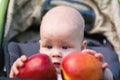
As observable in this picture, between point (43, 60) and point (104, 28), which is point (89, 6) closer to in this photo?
point (104, 28)

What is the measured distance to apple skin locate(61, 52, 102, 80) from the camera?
1.32 metres

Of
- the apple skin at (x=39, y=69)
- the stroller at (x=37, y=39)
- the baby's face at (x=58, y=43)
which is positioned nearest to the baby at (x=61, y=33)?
the baby's face at (x=58, y=43)

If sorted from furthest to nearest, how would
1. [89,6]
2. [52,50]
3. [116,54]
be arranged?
[89,6]
[116,54]
[52,50]

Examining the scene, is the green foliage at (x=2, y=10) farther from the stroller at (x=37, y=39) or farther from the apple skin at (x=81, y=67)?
the apple skin at (x=81, y=67)

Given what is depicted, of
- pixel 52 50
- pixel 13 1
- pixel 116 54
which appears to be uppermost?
pixel 13 1

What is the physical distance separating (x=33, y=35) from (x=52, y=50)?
731 millimetres

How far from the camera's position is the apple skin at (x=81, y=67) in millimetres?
1319

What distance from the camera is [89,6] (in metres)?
2.40

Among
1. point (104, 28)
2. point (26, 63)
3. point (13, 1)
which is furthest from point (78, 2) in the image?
point (26, 63)

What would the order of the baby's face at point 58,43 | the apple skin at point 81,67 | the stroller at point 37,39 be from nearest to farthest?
the apple skin at point 81,67 < the baby's face at point 58,43 < the stroller at point 37,39

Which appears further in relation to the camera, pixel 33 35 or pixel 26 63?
pixel 33 35

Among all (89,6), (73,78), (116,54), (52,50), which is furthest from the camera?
(89,6)

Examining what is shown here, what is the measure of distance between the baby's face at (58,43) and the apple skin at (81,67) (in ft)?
0.99

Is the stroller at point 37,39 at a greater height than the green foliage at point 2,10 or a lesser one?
lesser
